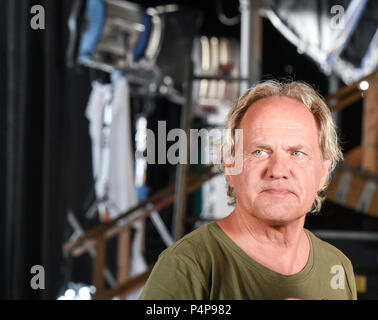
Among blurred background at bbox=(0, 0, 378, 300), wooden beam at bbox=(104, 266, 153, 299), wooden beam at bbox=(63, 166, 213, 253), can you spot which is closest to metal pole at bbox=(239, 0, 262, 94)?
blurred background at bbox=(0, 0, 378, 300)

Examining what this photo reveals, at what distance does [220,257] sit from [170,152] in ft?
1.24

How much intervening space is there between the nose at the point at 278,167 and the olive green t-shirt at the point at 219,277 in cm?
10

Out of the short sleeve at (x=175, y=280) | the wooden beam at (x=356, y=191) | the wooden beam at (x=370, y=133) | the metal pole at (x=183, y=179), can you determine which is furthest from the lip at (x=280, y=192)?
the wooden beam at (x=370, y=133)

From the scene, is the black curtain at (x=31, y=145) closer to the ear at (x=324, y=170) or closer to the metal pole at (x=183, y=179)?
the metal pole at (x=183, y=179)

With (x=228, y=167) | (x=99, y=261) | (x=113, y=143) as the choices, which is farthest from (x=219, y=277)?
(x=113, y=143)

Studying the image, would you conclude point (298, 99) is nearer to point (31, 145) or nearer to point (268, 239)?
point (268, 239)

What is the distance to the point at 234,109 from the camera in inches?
28.3

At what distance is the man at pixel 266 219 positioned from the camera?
66 cm

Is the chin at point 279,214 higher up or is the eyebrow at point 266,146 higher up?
the eyebrow at point 266,146

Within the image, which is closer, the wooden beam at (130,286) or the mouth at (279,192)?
the mouth at (279,192)

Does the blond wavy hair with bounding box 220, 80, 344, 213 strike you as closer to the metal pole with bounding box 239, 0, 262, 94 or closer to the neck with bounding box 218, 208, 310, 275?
the neck with bounding box 218, 208, 310, 275

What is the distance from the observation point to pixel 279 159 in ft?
2.21

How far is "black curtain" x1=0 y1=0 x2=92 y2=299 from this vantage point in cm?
179

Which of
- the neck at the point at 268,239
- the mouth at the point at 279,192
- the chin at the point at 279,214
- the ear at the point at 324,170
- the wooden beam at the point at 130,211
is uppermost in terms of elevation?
the ear at the point at 324,170
